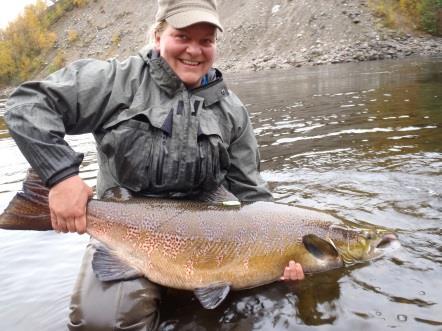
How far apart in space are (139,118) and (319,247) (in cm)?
154

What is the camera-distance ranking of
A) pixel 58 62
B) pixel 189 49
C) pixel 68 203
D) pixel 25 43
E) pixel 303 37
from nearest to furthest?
pixel 68 203
pixel 189 49
pixel 303 37
pixel 58 62
pixel 25 43

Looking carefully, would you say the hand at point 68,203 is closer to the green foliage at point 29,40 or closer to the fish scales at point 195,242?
the fish scales at point 195,242

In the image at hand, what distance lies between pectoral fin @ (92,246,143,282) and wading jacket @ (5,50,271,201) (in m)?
0.55

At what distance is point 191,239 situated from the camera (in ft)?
10.6

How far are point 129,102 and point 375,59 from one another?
2837 centimetres


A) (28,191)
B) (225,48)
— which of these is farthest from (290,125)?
(225,48)

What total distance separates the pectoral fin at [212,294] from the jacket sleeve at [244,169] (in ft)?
3.15

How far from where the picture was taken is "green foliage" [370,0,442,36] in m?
35.6

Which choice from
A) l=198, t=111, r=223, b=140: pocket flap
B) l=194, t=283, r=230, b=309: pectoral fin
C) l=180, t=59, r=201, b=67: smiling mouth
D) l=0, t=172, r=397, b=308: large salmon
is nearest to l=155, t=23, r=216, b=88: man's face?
l=180, t=59, r=201, b=67: smiling mouth

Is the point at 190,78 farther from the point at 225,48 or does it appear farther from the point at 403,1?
the point at 403,1

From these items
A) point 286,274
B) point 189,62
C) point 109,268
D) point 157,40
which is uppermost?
point 157,40

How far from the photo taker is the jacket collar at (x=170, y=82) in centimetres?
348

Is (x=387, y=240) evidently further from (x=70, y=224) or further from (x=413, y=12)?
(x=413, y=12)

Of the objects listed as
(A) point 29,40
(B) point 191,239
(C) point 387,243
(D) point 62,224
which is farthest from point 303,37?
(A) point 29,40
